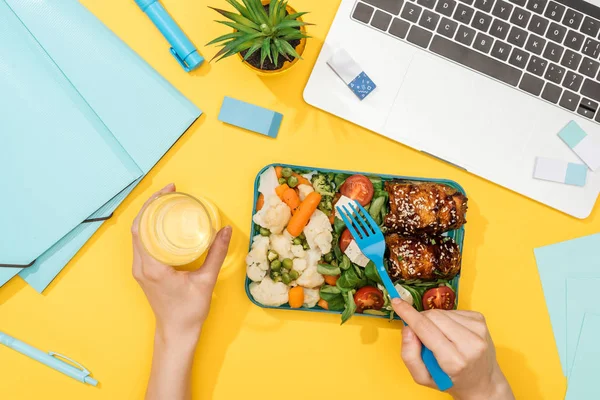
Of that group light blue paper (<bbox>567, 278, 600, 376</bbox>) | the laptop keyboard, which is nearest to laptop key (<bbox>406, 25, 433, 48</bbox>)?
the laptop keyboard

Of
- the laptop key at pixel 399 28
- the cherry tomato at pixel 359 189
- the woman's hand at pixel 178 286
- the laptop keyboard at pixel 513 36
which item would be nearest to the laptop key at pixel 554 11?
the laptop keyboard at pixel 513 36

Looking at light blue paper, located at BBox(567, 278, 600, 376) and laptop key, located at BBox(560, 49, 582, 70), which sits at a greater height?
laptop key, located at BBox(560, 49, 582, 70)

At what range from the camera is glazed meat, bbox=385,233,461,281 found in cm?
105

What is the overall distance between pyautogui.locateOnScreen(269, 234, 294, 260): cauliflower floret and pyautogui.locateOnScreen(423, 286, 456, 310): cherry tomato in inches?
13.5

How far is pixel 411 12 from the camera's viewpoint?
1068 millimetres

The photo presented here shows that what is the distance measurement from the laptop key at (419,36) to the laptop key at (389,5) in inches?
2.2

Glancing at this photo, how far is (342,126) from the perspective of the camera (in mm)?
1154

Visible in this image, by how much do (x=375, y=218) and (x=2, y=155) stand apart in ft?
3.04

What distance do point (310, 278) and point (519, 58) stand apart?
72 cm

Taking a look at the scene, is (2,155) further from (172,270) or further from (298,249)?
(298,249)

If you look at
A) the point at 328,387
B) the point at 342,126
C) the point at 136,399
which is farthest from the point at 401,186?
the point at 136,399

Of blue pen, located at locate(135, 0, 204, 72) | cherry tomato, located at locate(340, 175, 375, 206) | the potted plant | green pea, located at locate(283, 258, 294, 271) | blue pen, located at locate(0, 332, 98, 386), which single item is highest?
the potted plant

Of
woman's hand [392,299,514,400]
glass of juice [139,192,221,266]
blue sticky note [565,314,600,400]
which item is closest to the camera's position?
woman's hand [392,299,514,400]

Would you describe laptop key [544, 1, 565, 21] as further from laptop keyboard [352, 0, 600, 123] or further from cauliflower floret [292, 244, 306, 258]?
cauliflower floret [292, 244, 306, 258]
